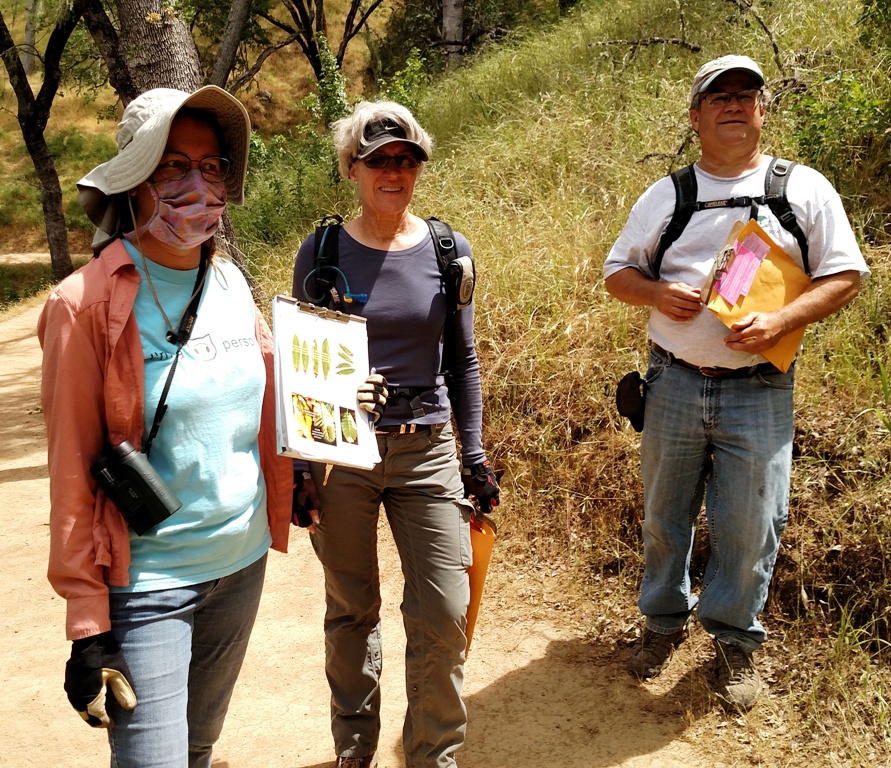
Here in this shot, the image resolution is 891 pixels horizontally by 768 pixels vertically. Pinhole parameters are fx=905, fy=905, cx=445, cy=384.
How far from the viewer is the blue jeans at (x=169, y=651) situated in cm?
210

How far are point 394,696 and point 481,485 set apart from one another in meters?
1.34

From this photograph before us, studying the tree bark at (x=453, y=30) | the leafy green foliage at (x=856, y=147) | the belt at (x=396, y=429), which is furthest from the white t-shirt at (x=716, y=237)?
the tree bark at (x=453, y=30)

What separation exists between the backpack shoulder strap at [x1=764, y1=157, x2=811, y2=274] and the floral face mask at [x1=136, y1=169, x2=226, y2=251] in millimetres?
1995

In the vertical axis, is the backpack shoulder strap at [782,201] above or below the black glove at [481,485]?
above

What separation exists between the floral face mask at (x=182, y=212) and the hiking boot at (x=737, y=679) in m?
2.55

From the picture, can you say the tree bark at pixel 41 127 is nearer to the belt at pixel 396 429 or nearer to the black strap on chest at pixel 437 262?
the black strap on chest at pixel 437 262

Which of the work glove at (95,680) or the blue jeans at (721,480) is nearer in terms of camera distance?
the work glove at (95,680)

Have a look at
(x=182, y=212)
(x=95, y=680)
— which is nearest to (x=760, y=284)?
(x=182, y=212)

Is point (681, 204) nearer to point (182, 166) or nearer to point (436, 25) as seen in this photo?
point (182, 166)

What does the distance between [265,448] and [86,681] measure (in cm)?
80

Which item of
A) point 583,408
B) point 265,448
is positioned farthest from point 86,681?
point 583,408

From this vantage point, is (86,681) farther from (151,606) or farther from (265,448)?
(265,448)

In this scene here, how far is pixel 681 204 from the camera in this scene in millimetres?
3350

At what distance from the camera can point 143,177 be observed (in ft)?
7.29
